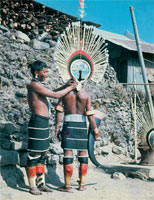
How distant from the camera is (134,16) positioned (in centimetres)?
710

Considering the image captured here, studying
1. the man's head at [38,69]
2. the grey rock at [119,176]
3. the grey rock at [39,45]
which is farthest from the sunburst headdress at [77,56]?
the grey rock at [39,45]

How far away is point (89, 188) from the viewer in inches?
135

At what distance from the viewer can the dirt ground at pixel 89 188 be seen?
295 cm

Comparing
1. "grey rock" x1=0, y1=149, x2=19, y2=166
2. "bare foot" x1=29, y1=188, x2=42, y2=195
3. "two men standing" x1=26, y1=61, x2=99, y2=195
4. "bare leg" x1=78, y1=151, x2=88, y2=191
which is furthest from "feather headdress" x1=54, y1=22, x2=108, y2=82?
"bare foot" x1=29, y1=188, x2=42, y2=195

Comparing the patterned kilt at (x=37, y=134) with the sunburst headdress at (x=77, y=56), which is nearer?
the patterned kilt at (x=37, y=134)

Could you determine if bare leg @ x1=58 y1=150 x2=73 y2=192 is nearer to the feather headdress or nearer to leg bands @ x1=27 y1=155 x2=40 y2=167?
leg bands @ x1=27 y1=155 x2=40 y2=167

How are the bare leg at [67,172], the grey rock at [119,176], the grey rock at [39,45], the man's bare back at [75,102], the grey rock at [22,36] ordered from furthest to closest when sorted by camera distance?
the grey rock at [39,45]
the grey rock at [22,36]
the grey rock at [119,176]
the man's bare back at [75,102]
the bare leg at [67,172]

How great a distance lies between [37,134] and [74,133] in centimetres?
56

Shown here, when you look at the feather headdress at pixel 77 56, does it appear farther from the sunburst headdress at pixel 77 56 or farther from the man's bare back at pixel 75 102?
the man's bare back at pixel 75 102

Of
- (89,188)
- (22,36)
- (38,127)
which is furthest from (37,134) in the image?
(22,36)

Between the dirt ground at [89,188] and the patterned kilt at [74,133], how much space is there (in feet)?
2.07

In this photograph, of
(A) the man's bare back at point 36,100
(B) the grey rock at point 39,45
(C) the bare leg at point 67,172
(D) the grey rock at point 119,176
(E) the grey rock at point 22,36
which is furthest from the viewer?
(B) the grey rock at point 39,45

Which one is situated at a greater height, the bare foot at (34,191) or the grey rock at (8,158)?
the grey rock at (8,158)

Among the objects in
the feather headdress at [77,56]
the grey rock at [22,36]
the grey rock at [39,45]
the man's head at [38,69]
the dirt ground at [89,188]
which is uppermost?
the grey rock at [22,36]
